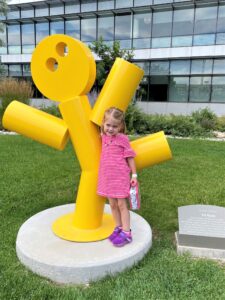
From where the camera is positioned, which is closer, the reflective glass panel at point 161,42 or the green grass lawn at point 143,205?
the green grass lawn at point 143,205

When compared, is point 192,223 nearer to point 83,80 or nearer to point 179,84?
point 83,80

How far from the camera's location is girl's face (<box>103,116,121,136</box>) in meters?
2.75

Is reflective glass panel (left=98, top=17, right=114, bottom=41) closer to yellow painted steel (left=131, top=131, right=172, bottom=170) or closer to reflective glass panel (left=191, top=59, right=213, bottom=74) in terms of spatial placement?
reflective glass panel (left=191, top=59, right=213, bottom=74)

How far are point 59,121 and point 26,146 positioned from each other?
17.8 feet

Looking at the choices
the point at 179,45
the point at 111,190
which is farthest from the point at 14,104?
the point at 179,45

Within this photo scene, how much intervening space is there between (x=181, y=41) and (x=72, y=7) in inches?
313

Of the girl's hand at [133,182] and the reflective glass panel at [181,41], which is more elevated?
the reflective glass panel at [181,41]

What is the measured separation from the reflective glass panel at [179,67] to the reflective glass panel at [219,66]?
1561 mm

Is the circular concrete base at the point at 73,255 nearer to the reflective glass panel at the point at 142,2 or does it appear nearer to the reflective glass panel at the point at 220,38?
the reflective glass panel at the point at 220,38

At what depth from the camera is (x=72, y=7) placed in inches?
843

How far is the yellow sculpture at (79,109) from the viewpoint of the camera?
9.62 feet

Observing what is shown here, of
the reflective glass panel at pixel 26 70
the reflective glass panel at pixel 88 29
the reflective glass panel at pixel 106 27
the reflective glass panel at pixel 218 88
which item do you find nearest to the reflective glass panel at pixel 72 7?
the reflective glass panel at pixel 88 29

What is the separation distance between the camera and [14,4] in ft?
74.4

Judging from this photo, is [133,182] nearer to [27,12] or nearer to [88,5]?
[88,5]
